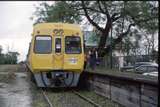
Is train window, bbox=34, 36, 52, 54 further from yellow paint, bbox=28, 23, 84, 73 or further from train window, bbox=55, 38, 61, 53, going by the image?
train window, bbox=55, 38, 61, 53

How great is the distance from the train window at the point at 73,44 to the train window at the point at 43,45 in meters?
0.86

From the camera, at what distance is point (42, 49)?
21.7 m

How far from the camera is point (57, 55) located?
71.3 ft

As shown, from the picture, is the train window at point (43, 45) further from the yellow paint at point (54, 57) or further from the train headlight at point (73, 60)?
the train headlight at point (73, 60)

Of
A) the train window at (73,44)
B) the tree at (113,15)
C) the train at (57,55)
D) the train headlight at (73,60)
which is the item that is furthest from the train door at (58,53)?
the tree at (113,15)

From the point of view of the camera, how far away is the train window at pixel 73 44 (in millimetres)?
22094

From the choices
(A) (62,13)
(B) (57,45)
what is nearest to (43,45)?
(B) (57,45)

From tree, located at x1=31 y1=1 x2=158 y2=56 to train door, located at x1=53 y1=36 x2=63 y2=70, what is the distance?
19477 millimetres

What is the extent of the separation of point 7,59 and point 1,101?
86.1 meters

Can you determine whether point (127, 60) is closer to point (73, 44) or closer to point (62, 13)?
point (73, 44)

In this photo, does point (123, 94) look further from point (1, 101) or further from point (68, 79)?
point (68, 79)

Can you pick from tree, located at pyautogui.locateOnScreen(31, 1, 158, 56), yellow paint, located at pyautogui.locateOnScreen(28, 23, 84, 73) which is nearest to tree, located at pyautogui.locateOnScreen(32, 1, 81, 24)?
tree, located at pyautogui.locateOnScreen(31, 1, 158, 56)

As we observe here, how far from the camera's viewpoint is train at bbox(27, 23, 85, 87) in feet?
70.4

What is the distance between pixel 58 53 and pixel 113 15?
22.8 metres
